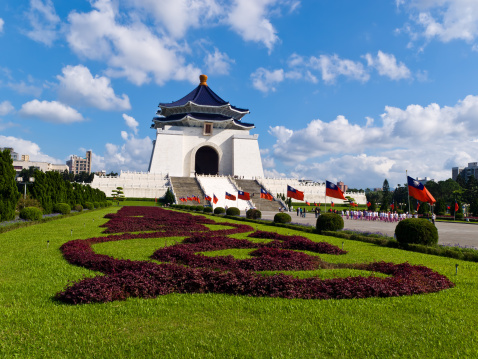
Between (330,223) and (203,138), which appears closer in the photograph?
(330,223)

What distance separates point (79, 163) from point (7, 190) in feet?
444

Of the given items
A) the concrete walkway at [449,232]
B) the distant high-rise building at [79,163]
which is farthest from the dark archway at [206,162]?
the distant high-rise building at [79,163]

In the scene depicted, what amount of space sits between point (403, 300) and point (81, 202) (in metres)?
24.3

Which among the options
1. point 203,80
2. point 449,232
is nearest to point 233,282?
point 449,232

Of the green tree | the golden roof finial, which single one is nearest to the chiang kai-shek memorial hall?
the golden roof finial

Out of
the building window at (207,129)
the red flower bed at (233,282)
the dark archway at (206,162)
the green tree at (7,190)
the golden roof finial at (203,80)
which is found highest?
the golden roof finial at (203,80)

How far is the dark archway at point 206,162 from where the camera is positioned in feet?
197

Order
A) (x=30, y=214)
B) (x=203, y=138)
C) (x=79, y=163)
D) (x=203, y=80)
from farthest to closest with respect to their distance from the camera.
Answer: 1. (x=79, y=163)
2. (x=203, y=80)
3. (x=203, y=138)
4. (x=30, y=214)

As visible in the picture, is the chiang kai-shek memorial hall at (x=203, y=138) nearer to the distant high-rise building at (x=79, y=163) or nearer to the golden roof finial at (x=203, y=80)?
the golden roof finial at (x=203, y=80)

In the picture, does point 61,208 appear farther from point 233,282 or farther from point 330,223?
point 233,282

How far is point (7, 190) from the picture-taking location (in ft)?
45.9

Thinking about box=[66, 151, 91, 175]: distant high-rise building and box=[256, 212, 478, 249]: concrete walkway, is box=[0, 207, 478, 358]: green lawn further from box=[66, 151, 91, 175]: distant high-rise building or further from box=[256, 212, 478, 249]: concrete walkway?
box=[66, 151, 91, 175]: distant high-rise building

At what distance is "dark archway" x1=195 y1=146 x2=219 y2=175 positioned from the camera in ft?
197

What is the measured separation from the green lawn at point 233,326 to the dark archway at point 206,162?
182 ft
